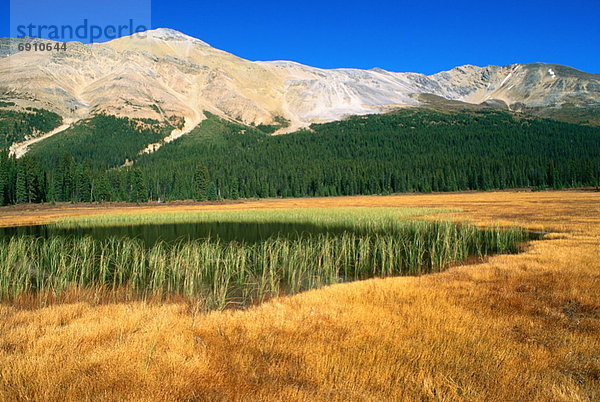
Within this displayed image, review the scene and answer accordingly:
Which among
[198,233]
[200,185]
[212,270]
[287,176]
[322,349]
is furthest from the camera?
[287,176]

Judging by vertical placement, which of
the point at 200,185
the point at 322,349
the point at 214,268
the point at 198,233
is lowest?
the point at 198,233

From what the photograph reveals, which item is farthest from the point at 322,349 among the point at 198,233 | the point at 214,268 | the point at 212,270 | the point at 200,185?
the point at 200,185

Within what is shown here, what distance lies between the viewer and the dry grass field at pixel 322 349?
15.8ft

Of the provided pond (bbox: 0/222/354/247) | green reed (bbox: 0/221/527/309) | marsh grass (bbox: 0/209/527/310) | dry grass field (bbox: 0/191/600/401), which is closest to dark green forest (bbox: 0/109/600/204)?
pond (bbox: 0/222/354/247)

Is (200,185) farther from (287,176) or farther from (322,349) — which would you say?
(322,349)

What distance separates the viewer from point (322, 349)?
6.09 m

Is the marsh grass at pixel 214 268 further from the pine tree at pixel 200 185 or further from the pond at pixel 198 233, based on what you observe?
the pine tree at pixel 200 185

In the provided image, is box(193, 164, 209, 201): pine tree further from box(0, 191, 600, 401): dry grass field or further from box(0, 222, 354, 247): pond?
box(0, 191, 600, 401): dry grass field

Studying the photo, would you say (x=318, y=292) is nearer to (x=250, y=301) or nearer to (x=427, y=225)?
(x=250, y=301)

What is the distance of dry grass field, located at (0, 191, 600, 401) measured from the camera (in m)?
4.81

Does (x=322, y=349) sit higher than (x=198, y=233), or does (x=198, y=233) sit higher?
(x=322, y=349)

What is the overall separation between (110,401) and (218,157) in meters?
194

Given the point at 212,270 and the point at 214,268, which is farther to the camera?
the point at 214,268

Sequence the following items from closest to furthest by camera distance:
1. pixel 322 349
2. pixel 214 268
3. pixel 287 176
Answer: pixel 322 349, pixel 214 268, pixel 287 176
